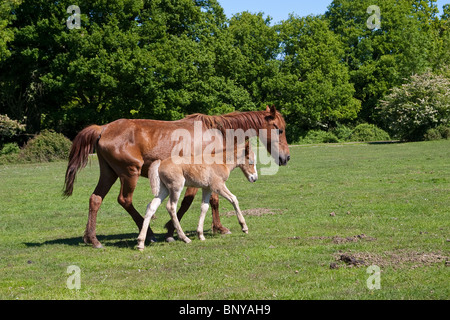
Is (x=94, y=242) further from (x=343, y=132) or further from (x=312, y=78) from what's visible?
(x=343, y=132)

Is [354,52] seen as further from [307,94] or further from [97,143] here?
[97,143]

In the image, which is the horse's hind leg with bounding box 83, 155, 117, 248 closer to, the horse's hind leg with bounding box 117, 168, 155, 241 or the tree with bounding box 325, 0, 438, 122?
the horse's hind leg with bounding box 117, 168, 155, 241

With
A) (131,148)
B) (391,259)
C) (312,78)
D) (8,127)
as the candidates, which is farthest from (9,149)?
(391,259)

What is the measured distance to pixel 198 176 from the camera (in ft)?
35.5

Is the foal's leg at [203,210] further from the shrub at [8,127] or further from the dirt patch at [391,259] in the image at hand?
the shrub at [8,127]

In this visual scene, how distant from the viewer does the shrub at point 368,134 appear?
5884cm

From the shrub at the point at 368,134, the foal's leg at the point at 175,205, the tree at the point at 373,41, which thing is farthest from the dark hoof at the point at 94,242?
the tree at the point at 373,41

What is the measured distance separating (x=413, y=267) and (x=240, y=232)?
437cm

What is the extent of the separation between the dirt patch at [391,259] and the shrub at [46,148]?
113ft

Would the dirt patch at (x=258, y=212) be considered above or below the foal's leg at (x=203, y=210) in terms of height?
below

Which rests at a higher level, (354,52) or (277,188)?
(354,52)

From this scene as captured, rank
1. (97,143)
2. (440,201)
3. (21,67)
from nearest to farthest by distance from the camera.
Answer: (97,143) → (440,201) → (21,67)

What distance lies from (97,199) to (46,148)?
1228 inches

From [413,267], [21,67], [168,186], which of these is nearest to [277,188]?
[168,186]
